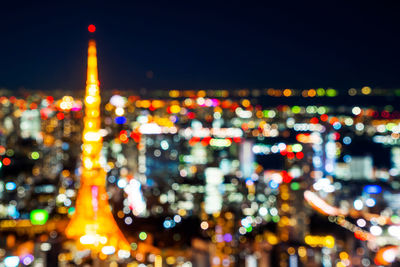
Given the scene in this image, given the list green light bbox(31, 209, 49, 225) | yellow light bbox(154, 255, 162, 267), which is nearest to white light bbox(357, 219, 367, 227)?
yellow light bbox(154, 255, 162, 267)

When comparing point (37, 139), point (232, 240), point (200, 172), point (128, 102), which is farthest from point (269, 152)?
point (37, 139)

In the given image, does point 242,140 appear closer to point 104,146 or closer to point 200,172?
point 200,172

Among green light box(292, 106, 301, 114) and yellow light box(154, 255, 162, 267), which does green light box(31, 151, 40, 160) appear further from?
green light box(292, 106, 301, 114)

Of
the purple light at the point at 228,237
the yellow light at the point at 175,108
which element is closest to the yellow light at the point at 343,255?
the purple light at the point at 228,237

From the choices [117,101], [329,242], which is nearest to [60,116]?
[117,101]

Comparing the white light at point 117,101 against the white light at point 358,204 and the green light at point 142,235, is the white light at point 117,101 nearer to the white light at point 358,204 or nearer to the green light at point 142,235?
the green light at point 142,235
